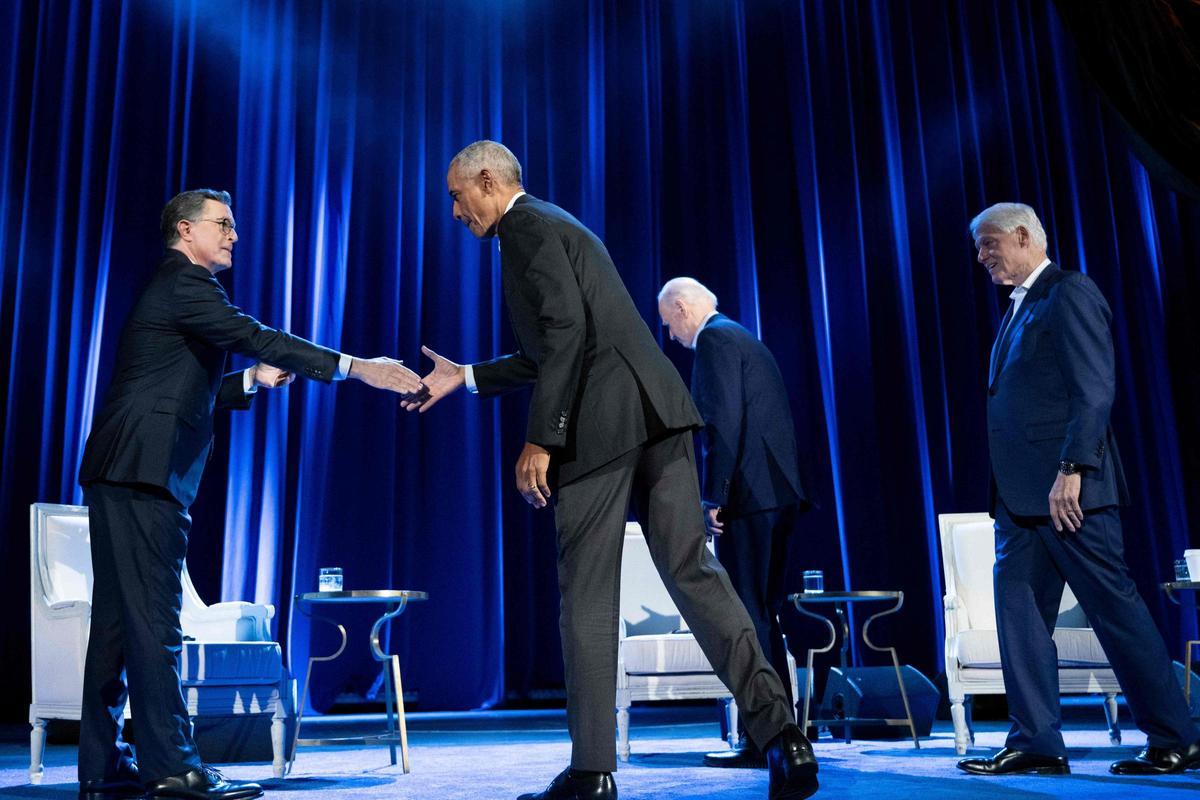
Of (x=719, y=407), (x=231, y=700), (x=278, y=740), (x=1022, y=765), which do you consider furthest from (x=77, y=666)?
(x=1022, y=765)

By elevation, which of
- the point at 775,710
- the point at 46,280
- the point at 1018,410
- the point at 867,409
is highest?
the point at 46,280

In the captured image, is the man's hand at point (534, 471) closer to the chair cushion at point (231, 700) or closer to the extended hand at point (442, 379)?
the extended hand at point (442, 379)

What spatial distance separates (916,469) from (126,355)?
4436mm

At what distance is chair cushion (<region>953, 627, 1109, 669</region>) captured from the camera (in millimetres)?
3803

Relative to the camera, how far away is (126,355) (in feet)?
8.76

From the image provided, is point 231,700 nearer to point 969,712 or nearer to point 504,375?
point 504,375

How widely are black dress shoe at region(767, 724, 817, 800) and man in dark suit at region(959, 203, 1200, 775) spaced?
3.29 ft

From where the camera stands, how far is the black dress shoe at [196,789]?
246cm

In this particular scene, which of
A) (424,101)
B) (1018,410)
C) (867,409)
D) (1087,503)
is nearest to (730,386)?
(1018,410)

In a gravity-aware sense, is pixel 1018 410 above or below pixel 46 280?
below

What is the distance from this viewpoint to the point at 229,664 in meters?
3.42

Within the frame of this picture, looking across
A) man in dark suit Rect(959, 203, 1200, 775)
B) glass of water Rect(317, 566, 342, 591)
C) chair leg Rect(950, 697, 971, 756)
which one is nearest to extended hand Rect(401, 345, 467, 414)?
glass of water Rect(317, 566, 342, 591)

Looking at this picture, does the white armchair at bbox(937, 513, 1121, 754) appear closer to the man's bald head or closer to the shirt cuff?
the man's bald head

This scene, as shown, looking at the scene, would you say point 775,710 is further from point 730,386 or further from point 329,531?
point 329,531
